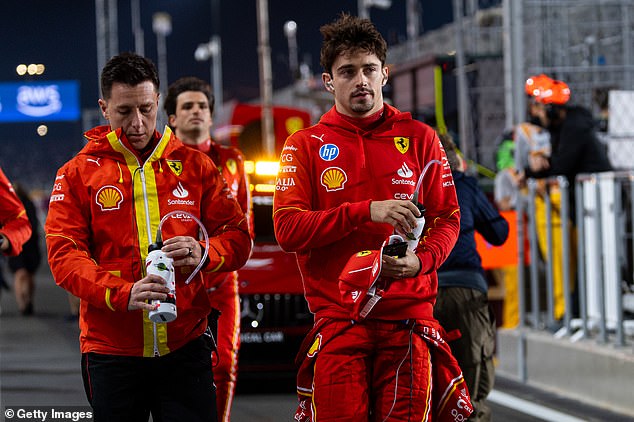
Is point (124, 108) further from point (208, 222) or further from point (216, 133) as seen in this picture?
point (216, 133)

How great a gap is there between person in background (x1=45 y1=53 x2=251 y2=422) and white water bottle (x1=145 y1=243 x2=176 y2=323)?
0.13 m

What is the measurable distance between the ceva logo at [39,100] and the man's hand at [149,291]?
170ft

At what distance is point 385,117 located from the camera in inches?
188

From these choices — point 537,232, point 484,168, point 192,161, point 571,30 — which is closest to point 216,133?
point 484,168

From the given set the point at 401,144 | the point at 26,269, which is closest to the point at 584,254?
the point at 401,144

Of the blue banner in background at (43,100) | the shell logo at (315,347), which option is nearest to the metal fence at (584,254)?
the shell logo at (315,347)

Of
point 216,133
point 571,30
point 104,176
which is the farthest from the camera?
point 216,133

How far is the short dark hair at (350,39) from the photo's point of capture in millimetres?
4672

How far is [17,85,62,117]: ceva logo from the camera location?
5484cm

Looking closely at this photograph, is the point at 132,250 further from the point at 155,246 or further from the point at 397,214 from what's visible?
the point at 397,214

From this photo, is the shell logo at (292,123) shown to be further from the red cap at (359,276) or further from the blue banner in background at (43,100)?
the red cap at (359,276)

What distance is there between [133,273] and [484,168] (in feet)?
70.3

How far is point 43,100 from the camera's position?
5544cm

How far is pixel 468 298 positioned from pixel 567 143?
4414 mm
